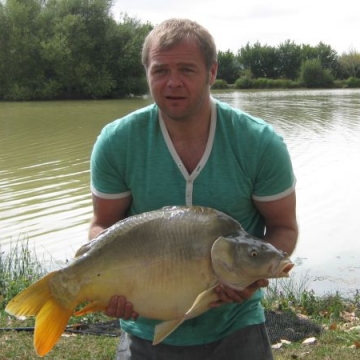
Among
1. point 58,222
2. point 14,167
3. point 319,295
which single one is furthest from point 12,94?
point 319,295

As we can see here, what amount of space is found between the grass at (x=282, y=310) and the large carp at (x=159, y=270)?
6.45 ft

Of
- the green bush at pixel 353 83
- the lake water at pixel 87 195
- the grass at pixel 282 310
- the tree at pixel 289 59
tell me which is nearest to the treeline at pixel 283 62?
the tree at pixel 289 59

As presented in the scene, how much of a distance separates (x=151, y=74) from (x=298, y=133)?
18.3 metres

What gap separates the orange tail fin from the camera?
2.46 metres

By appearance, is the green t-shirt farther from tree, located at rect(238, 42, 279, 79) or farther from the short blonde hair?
tree, located at rect(238, 42, 279, 79)

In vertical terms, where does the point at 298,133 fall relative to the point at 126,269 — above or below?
below

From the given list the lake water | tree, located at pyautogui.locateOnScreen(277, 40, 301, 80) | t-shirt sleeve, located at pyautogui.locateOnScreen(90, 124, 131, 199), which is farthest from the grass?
tree, located at pyautogui.locateOnScreen(277, 40, 301, 80)

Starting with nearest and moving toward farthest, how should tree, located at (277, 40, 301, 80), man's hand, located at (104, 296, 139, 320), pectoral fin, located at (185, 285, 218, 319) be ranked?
A: pectoral fin, located at (185, 285, 218, 319), man's hand, located at (104, 296, 139, 320), tree, located at (277, 40, 301, 80)

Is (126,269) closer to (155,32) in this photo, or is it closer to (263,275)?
(263,275)

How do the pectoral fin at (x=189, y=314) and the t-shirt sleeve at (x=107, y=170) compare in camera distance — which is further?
the t-shirt sleeve at (x=107, y=170)

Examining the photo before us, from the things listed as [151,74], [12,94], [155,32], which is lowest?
[12,94]

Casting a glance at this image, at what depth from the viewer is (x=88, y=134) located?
21.3 m

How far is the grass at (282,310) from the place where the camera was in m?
4.41

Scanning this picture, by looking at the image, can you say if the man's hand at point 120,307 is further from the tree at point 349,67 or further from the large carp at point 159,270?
the tree at point 349,67
